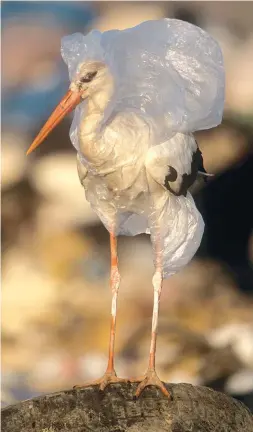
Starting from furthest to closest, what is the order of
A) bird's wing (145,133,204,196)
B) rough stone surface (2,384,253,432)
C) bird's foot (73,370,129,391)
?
bird's foot (73,370,129,391)
bird's wing (145,133,204,196)
rough stone surface (2,384,253,432)

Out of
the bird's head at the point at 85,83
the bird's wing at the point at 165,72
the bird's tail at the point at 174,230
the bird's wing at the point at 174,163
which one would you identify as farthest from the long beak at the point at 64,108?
the bird's tail at the point at 174,230

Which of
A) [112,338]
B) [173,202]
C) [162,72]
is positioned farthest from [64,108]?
[112,338]

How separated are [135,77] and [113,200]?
54cm

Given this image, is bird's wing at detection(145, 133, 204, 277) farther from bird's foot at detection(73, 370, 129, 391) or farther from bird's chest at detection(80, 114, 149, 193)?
bird's foot at detection(73, 370, 129, 391)

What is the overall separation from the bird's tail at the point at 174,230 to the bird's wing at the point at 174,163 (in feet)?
0.22

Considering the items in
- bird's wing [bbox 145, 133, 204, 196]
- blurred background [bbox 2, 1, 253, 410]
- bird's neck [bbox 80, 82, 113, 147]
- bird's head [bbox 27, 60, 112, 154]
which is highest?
bird's head [bbox 27, 60, 112, 154]

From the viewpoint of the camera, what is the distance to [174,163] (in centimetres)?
291

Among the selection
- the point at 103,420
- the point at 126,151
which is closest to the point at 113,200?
the point at 126,151

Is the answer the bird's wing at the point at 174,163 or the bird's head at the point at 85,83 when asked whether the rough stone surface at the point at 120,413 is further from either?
the bird's head at the point at 85,83

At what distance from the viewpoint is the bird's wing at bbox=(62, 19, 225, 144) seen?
285 centimetres

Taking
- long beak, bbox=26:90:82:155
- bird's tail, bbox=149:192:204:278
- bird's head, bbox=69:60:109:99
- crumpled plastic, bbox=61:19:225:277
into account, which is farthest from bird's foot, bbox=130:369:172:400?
bird's head, bbox=69:60:109:99

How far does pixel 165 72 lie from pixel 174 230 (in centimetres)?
70

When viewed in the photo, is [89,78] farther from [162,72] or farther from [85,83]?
[162,72]

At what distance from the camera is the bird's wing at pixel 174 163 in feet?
9.36
